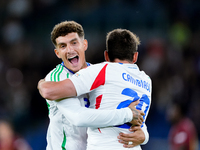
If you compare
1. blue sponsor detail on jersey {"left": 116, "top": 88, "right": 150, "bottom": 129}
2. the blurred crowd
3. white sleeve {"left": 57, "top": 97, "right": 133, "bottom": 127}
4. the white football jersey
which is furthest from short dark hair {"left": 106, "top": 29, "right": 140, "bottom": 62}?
the blurred crowd

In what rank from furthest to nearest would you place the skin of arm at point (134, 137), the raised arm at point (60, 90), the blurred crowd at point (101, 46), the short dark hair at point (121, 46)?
the blurred crowd at point (101, 46) < the short dark hair at point (121, 46) < the skin of arm at point (134, 137) < the raised arm at point (60, 90)

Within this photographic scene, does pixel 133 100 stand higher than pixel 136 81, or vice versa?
pixel 136 81

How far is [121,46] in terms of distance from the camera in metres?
3.21

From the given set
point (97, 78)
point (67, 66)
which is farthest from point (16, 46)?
point (97, 78)

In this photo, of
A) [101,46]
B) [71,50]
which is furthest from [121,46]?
[101,46]

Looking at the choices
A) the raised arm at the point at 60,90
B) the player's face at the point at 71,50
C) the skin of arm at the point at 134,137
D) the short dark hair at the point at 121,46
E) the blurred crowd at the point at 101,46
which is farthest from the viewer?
the blurred crowd at the point at 101,46

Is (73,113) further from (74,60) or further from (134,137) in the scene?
(74,60)

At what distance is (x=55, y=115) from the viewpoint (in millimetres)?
3393

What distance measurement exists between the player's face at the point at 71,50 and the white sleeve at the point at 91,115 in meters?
0.67

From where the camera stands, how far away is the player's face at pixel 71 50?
3.54m

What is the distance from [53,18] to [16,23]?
134cm

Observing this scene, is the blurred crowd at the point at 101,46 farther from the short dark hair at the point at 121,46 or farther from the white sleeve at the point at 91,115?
the white sleeve at the point at 91,115

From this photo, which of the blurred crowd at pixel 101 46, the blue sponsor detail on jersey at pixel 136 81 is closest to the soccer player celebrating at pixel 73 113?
the blue sponsor detail on jersey at pixel 136 81

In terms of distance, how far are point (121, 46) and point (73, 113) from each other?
2.68ft
